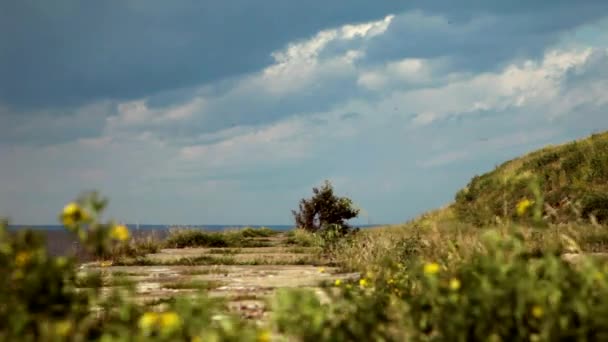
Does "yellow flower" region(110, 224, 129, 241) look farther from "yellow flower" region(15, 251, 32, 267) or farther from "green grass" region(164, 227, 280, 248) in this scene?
"green grass" region(164, 227, 280, 248)

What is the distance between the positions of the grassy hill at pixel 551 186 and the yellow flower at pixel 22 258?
42.7ft

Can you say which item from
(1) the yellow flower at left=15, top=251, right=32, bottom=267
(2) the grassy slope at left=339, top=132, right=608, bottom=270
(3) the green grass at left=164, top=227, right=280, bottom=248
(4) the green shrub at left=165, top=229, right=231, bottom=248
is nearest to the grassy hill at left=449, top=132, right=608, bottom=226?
(2) the grassy slope at left=339, top=132, right=608, bottom=270

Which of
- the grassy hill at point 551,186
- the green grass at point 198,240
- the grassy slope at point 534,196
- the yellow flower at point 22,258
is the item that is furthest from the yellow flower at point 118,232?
the grassy hill at point 551,186

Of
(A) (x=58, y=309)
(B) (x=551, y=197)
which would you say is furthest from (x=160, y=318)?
(B) (x=551, y=197)

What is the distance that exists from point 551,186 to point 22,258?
699 inches

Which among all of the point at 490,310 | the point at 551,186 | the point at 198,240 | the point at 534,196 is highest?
the point at 551,186

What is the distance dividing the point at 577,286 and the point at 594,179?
15.9m

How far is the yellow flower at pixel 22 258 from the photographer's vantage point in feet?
9.63

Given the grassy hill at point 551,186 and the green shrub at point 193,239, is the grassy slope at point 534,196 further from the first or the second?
the green shrub at point 193,239

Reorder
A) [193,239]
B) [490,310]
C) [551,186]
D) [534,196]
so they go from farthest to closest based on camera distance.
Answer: [551,186] → [534,196] → [193,239] → [490,310]

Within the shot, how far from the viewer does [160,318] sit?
2.52 meters

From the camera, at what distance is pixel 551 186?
61.3ft

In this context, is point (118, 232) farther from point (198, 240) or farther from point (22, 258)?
point (198, 240)

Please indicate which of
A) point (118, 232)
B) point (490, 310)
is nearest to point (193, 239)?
point (118, 232)
